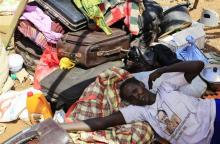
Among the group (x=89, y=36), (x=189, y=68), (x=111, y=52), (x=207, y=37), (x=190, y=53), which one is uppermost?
(x=189, y=68)

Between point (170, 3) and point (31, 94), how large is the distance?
3480 mm

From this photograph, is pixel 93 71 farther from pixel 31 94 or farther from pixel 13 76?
pixel 13 76

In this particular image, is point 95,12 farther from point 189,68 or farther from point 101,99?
point 189,68

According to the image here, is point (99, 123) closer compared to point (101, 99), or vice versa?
point (99, 123)

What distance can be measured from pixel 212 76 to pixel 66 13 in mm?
1894

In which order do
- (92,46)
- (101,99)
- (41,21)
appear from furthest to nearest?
(41,21)
(92,46)
(101,99)

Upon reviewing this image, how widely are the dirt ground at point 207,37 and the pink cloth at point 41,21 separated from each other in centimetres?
113

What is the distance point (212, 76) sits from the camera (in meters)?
4.38

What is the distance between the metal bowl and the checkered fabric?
1.16 meters

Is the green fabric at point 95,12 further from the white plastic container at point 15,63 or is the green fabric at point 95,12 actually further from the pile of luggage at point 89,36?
the white plastic container at point 15,63

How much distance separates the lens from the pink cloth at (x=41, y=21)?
5014mm

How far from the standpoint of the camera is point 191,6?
6.91m

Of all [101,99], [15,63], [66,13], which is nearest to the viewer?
[101,99]

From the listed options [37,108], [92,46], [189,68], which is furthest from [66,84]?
[189,68]
